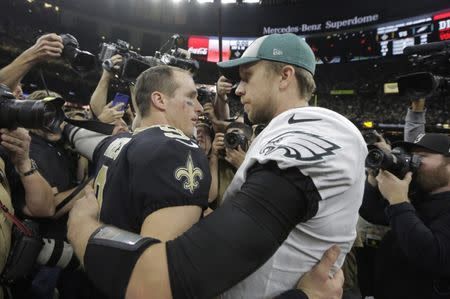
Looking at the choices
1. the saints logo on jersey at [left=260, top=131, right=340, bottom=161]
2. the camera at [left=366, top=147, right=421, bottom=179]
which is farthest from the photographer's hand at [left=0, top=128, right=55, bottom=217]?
the camera at [left=366, top=147, right=421, bottom=179]

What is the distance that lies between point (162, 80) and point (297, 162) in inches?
43.1

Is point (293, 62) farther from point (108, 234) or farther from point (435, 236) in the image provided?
point (435, 236)

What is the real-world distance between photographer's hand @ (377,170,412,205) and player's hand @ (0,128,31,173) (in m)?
2.16

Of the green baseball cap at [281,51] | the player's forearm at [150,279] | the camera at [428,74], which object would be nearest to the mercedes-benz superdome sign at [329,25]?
the camera at [428,74]

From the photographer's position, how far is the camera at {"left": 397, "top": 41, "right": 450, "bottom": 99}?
103 inches

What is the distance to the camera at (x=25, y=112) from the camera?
1.37 m

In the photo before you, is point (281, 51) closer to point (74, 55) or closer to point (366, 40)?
point (74, 55)

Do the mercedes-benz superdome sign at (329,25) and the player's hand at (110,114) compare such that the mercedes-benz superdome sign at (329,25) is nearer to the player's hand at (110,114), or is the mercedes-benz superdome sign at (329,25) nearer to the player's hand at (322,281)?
the player's hand at (110,114)

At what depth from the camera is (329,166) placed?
0.88 meters

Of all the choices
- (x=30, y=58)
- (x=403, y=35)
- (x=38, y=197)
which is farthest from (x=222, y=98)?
(x=403, y=35)

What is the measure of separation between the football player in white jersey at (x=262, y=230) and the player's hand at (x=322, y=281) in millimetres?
19

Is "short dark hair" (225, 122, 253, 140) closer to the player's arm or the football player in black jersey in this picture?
the football player in black jersey

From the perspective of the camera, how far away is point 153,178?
1.10 m

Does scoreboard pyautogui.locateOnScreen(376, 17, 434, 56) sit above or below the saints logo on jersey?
above
